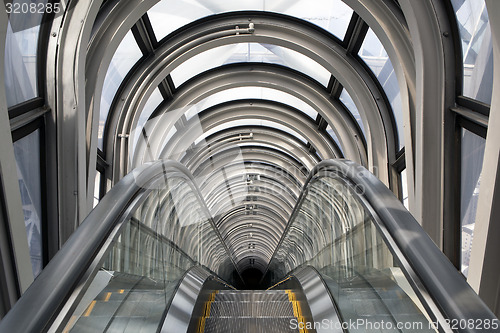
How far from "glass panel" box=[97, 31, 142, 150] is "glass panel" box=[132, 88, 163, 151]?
206 cm

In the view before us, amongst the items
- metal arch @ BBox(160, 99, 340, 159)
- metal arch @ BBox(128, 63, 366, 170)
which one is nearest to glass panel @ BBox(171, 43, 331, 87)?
metal arch @ BBox(128, 63, 366, 170)

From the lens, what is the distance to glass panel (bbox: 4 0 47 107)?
5.89 m

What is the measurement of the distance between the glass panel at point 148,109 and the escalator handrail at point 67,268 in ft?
33.9

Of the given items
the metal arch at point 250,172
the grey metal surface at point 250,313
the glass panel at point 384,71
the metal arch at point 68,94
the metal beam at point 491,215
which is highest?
the metal arch at point 250,172

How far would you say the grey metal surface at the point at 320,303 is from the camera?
4.36 m

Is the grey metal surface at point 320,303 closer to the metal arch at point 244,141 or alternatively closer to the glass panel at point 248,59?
the glass panel at point 248,59

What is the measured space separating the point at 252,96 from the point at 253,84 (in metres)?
2.26

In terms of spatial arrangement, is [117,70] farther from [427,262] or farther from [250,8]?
[427,262]

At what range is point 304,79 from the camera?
14781 millimetres

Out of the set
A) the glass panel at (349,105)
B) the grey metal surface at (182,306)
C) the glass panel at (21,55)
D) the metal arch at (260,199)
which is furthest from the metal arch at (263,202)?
the grey metal surface at (182,306)

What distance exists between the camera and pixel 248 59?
14992mm

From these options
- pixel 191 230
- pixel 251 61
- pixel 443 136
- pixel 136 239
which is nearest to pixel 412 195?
pixel 443 136

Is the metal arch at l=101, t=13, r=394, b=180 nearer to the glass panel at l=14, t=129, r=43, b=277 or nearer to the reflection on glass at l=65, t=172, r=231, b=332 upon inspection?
the glass panel at l=14, t=129, r=43, b=277

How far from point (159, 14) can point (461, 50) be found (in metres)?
6.66
